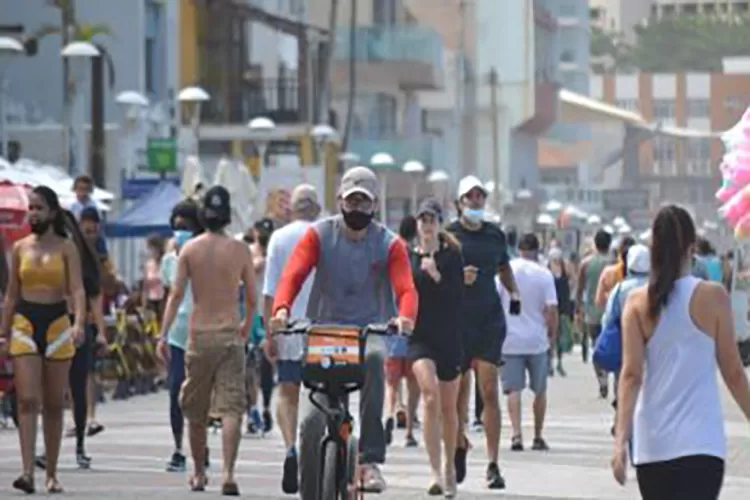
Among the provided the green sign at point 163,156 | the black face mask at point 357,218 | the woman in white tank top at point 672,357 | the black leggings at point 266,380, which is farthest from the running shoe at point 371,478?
the green sign at point 163,156

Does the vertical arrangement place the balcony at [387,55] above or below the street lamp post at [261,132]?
above

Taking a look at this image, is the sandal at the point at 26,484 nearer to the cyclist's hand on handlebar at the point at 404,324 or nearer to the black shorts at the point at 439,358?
the black shorts at the point at 439,358

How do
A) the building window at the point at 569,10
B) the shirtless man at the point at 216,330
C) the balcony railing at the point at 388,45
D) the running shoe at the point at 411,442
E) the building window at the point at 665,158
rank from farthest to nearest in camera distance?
the building window at the point at 665,158, the building window at the point at 569,10, the balcony railing at the point at 388,45, the running shoe at the point at 411,442, the shirtless man at the point at 216,330

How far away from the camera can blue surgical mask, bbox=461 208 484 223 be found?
20281 mm

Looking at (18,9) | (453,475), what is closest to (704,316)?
(453,475)

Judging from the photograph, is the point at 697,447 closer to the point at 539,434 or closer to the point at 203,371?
the point at 203,371

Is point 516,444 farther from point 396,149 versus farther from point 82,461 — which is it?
point 396,149

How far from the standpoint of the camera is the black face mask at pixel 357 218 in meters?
15.6

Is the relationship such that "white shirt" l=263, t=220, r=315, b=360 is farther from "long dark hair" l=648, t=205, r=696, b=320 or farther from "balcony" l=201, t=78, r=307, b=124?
"balcony" l=201, t=78, r=307, b=124

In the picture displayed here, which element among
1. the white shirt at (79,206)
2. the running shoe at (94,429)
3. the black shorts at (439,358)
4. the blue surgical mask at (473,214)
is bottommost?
the running shoe at (94,429)

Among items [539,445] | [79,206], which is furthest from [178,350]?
[79,206]

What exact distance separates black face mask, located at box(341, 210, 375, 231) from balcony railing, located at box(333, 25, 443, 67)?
6706 cm

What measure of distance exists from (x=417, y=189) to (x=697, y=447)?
68.4 m

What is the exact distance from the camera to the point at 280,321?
15.2 metres
